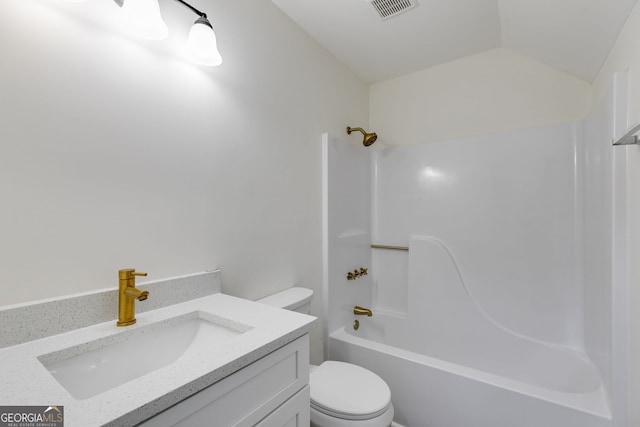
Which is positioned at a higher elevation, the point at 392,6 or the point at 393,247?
the point at 392,6

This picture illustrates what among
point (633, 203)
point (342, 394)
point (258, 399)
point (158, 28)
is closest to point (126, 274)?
point (258, 399)

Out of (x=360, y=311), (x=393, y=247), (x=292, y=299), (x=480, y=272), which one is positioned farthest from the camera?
(x=393, y=247)

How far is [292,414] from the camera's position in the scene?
0.86 meters

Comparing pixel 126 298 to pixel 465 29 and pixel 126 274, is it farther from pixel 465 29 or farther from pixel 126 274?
pixel 465 29

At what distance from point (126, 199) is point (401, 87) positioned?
2253mm

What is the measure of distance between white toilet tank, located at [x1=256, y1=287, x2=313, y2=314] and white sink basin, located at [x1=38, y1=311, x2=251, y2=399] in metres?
0.45

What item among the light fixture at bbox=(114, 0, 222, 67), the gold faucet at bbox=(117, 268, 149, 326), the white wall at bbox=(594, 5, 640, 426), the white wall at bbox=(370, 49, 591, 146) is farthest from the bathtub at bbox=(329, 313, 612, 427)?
the light fixture at bbox=(114, 0, 222, 67)

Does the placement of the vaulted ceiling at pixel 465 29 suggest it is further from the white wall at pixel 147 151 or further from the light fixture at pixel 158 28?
the light fixture at pixel 158 28

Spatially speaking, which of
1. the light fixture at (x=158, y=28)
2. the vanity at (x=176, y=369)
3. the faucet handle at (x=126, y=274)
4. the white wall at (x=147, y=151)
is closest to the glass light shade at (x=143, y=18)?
the light fixture at (x=158, y=28)

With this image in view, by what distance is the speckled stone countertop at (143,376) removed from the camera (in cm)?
50

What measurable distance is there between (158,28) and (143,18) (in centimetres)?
5

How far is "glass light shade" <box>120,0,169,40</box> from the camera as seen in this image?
A: 0.87 metres

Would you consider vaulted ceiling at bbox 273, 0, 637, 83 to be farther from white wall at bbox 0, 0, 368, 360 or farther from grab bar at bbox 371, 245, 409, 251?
grab bar at bbox 371, 245, 409, 251

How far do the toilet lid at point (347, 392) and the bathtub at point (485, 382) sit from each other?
0.32m
